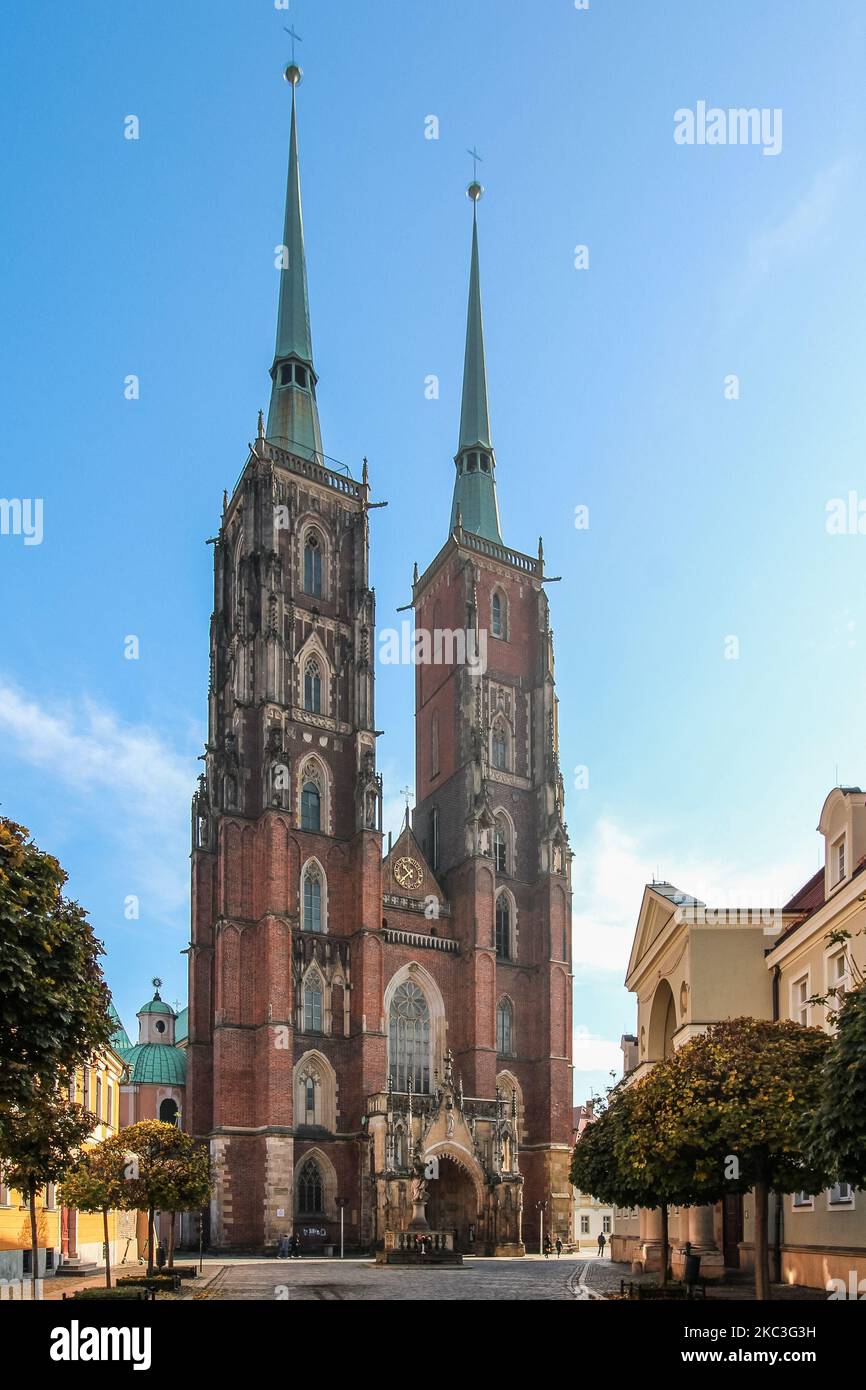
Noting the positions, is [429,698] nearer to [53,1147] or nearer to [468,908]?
[468,908]

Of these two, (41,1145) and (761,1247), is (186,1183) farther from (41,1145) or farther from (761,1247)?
(761,1247)

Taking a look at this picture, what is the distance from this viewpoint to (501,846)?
74750 millimetres

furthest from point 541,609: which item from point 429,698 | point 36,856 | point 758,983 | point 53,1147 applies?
point 36,856

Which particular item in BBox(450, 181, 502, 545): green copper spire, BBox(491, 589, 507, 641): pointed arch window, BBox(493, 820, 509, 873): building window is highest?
BBox(450, 181, 502, 545): green copper spire

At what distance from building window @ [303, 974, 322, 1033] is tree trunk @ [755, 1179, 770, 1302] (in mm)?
44132

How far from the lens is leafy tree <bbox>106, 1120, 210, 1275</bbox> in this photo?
3028 cm

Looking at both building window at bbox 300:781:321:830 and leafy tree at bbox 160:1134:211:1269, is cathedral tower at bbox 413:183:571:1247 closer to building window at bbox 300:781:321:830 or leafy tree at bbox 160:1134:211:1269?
building window at bbox 300:781:321:830

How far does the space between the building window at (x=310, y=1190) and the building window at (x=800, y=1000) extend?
36.9m

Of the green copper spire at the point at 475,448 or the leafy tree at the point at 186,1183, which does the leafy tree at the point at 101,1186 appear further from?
the green copper spire at the point at 475,448

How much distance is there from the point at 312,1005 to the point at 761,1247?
45.7 m

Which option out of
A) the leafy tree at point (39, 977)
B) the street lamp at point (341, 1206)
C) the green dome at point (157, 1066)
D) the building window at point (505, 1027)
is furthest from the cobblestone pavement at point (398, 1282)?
the green dome at point (157, 1066)

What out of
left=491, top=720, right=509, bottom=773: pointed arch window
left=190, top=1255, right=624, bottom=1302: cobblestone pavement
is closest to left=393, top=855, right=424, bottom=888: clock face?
left=491, top=720, right=509, bottom=773: pointed arch window

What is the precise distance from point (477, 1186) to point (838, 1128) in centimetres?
5136

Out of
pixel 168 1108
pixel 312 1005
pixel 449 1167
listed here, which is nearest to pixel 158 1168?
pixel 312 1005
